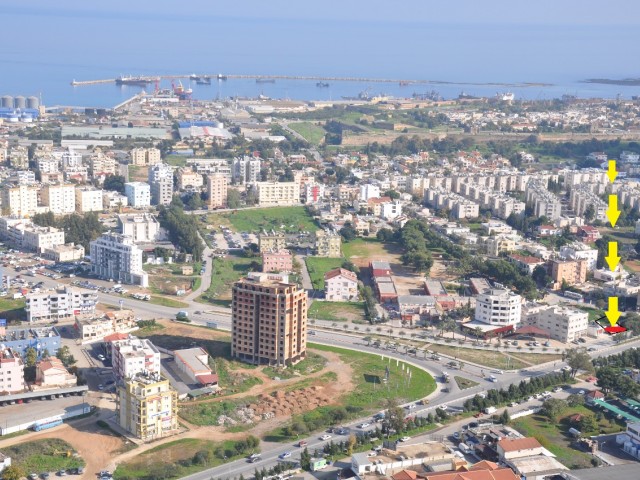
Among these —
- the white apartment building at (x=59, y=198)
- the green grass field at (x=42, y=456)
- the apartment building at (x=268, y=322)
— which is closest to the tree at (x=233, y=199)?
the white apartment building at (x=59, y=198)

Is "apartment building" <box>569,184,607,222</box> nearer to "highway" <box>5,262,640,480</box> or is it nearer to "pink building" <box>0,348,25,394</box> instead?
"highway" <box>5,262,640,480</box>

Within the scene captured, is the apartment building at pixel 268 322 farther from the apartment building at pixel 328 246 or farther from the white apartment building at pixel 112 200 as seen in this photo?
Result: the white apartment building at pixel 112 200

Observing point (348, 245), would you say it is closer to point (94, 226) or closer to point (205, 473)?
point (94, 226)

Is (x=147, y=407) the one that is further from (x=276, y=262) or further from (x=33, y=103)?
(x=33, y=103)

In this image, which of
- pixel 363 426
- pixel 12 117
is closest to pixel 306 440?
pixel 363 426

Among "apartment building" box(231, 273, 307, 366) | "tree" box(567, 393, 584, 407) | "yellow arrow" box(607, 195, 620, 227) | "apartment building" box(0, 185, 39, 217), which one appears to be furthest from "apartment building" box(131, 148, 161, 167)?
"yellow arrow" box(607, 195, 620, 227)

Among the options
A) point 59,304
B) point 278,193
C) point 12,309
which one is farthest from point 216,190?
point 59,304
